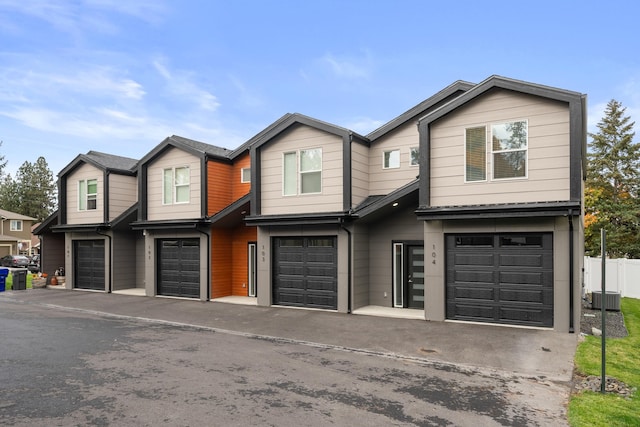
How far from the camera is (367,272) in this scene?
1527 cm

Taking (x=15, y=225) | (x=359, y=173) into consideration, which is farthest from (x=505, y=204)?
(x=15, y=225)

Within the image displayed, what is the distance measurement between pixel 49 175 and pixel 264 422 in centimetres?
8353

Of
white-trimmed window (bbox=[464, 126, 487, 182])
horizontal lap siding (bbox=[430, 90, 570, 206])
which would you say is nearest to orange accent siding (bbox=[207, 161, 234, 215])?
horizontal lap siding (bbox=[430, 90, 570, 206])

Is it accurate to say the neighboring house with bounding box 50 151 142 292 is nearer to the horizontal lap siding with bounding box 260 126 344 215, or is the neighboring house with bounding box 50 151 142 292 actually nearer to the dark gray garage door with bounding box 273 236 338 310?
the horizontal lap siding with bounding box 260 126 344 215

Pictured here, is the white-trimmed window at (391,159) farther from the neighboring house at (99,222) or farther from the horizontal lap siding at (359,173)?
the neighboring house at (99,222)

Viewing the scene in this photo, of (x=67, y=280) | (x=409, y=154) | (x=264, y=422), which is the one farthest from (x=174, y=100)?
(x=264, y=422)

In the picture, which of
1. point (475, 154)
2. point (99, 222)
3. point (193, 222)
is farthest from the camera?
point (99, 222)

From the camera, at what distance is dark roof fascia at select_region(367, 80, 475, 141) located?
48.9ft

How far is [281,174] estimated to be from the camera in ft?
Result: 51.0

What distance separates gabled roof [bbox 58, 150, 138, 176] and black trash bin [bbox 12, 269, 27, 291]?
559 cm

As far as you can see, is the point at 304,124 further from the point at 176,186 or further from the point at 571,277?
the point at 571,277

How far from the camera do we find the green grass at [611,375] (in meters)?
5.82

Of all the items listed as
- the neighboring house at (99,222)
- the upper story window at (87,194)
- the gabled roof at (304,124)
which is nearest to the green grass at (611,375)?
the gabled roof at (304,124)

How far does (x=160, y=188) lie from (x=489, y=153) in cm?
1348
